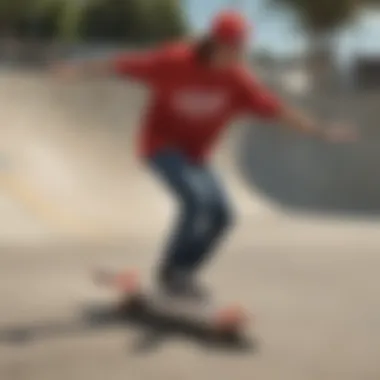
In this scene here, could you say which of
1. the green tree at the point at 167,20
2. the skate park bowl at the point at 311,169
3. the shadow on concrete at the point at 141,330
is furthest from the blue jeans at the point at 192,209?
the green tree at the point at 167,20

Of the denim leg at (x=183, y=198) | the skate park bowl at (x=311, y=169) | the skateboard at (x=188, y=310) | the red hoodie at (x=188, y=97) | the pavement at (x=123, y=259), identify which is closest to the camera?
the pavement at (x=123, y=259)

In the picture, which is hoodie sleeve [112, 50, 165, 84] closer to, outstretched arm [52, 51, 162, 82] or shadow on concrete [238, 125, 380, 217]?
outstretched arm [52, 51, 162, 82]

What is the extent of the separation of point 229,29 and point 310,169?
7.65 metres

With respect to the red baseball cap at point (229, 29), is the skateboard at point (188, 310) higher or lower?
lower

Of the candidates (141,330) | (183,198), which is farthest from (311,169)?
(141,330)

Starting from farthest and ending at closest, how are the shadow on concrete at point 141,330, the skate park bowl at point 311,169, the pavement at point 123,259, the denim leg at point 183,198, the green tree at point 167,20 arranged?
1. the green tree at point 167,20
2. the skate park bowl at point 311,169
3. the denim leg at point 183,198
4. the shadow on concrete at point 141,330
5. the pavement at point 123,259

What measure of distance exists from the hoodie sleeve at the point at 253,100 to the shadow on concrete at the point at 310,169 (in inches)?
246

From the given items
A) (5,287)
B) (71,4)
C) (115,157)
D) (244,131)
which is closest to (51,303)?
(5,287)

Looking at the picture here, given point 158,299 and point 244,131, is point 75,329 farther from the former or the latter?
point 244,131

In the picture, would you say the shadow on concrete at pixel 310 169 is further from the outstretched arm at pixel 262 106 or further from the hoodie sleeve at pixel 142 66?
the hoodie sleeve at pixel 142 66

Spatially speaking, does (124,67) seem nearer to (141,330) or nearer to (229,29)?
(229,29)

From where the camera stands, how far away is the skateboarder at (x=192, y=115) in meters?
4.90

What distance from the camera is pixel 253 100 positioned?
5039 millimetres

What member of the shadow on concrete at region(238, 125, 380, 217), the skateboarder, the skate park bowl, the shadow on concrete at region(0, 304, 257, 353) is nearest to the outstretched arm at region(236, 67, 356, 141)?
the skateboarder
